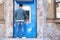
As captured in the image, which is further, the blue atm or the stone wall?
the blue atm

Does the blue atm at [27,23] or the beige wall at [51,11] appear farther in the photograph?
the blue atm at [27,23]

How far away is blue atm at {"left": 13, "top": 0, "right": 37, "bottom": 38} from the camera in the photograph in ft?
50.1

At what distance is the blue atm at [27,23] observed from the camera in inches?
601

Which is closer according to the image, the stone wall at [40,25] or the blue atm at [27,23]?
the stone wall at [40,25]

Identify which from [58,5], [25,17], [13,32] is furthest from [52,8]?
[13,32]

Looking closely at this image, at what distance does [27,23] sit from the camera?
607 inches

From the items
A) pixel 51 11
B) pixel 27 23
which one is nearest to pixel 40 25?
pixel 27 23

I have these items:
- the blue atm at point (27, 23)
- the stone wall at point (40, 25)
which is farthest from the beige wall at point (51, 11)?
the blue atm at point (27, 23)

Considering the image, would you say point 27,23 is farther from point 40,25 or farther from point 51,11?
point 51,11

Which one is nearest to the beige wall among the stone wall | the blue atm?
the stone wall

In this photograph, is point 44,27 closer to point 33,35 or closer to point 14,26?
point 33,35

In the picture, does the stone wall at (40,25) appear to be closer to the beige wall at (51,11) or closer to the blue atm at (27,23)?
the beige wall at (51,11)

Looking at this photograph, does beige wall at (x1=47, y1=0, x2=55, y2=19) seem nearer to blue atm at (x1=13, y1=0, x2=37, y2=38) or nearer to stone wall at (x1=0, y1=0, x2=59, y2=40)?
stone wall at (x1=0, y1=0, x2=59, y2=40)

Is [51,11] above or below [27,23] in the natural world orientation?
above
